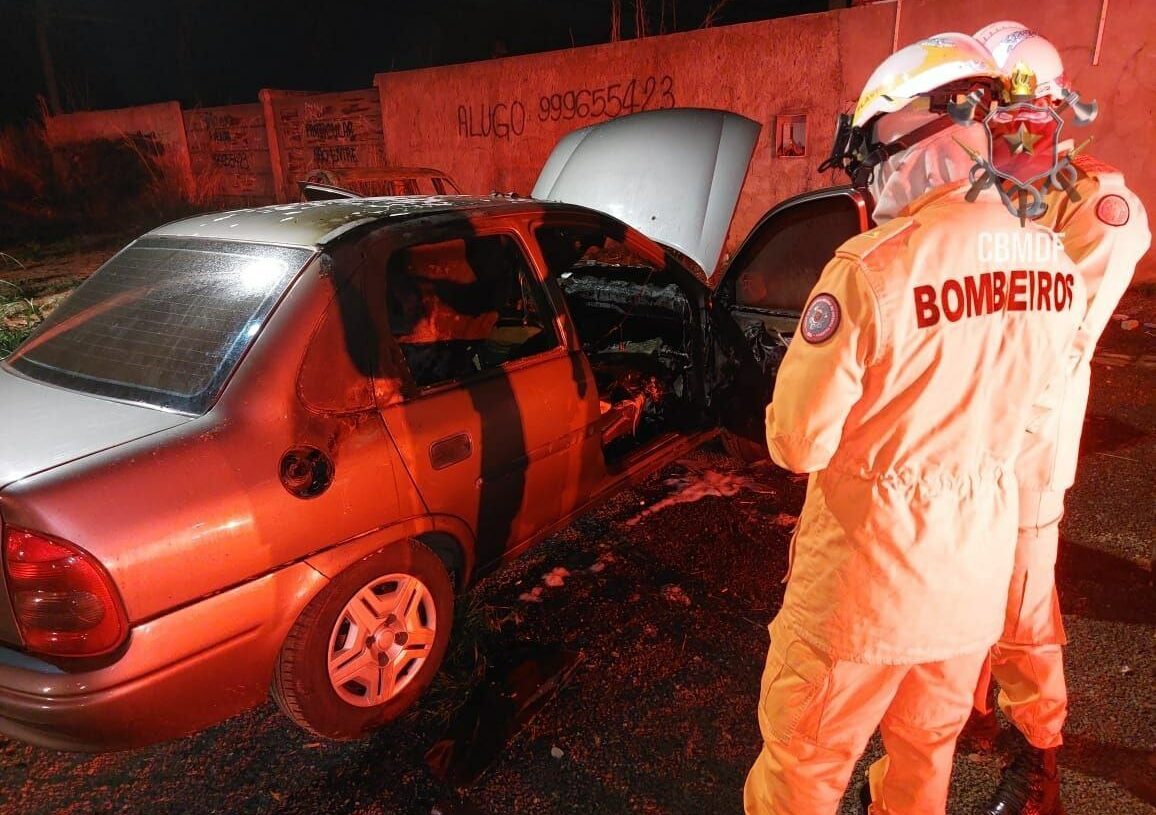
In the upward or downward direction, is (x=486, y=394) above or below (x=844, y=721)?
above

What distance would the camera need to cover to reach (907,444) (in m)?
1.39

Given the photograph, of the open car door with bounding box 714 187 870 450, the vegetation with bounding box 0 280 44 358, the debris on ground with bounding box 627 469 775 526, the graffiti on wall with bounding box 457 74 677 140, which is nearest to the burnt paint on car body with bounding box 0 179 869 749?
the debris on ground with bounding box 627 469 775 526

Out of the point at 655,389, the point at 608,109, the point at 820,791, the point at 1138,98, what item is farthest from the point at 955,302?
the point at 608,109

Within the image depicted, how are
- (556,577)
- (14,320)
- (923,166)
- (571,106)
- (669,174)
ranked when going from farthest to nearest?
(571,106)
(14,320)
(669,174)
(556,577)
(923,166)

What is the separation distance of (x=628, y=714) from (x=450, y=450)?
1052 millimetres

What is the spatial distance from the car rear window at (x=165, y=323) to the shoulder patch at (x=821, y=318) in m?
1.56

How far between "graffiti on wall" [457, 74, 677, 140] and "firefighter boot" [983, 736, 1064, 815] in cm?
766

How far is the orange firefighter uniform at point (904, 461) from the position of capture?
A: 1.35 m

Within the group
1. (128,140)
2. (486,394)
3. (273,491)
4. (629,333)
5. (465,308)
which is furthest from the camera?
(128,140)

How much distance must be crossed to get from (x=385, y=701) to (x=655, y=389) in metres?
2.25

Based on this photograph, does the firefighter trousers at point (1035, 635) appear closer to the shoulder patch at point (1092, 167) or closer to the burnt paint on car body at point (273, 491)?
the shoulder patch at point (1092, 167)

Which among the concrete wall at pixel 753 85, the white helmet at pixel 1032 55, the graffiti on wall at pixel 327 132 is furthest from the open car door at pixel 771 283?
the graffiti on wall at pixel 327 132

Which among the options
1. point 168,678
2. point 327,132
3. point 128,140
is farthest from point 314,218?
point 128,140

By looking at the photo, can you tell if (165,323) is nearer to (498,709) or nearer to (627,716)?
(498,709)
